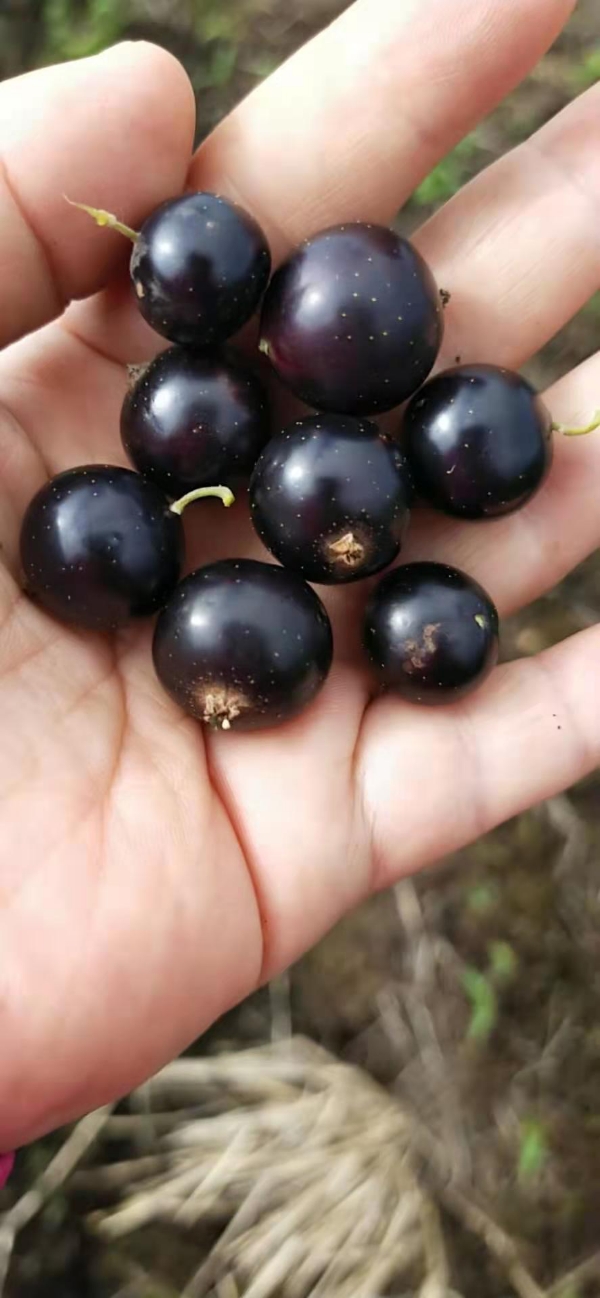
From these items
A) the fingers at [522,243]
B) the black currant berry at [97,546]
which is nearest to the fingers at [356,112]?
the fingers at [522,243]

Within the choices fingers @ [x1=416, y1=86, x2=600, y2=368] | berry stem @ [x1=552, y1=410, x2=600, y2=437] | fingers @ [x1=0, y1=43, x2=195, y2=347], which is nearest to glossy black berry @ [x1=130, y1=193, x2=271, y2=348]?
fingers @ [x1=0, y1=43, x2=195, y2=347]

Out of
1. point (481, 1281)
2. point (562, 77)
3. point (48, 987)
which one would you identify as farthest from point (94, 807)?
point (562, 77)

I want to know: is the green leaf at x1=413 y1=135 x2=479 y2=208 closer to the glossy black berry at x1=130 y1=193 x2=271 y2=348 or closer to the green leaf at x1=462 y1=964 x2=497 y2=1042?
the glossy black berry at x1=130 y1=193 x2=271 y2=348

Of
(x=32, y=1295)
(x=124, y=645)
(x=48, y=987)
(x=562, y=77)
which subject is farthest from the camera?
(x=562, y=77)

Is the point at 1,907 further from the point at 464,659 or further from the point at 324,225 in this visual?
the point at 324,225

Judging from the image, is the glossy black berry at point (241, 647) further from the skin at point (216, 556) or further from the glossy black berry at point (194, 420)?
the glossy black berry at point (194, 420)
